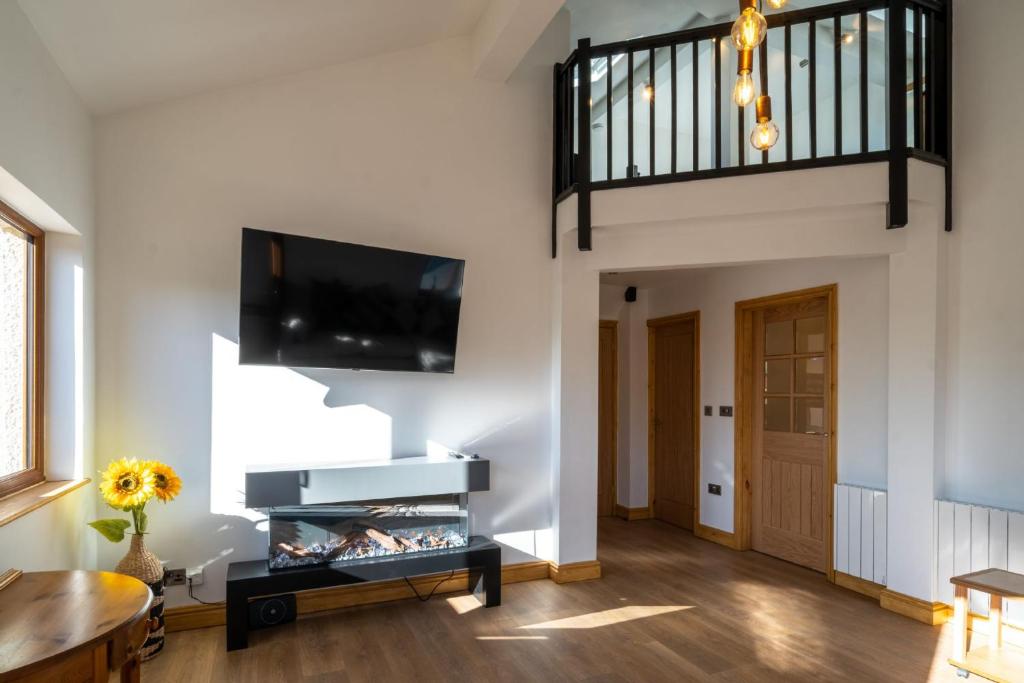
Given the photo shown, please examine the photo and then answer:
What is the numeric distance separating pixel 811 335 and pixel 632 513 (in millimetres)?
2470

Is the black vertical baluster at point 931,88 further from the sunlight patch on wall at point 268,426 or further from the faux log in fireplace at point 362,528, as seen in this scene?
the sunlight patch on wall at point 268,426

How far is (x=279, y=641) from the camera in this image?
3184mm

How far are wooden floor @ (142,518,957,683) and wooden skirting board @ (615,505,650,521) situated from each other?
179 cm

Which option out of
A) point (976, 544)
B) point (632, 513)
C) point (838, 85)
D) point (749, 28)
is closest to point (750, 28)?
point (749, 28)

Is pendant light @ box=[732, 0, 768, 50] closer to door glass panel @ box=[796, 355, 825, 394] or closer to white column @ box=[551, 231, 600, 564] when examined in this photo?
white column @ box=[551, 231, 600, 564]

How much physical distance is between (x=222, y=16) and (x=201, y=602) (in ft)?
9.56

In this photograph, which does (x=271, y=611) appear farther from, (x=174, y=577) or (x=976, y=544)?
(x=976, y=544)

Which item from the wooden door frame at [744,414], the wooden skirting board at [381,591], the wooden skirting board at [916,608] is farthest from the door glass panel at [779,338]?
the wooden skirting board at [381,591]

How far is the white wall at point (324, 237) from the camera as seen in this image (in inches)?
128

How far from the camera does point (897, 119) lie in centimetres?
343

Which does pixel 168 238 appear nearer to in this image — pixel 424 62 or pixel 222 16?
pixel 222 16

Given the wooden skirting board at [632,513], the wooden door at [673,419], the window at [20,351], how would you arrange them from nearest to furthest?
the window at [20,351]
the wooden door at [673,419]
the wooden skirting board at [632,513]

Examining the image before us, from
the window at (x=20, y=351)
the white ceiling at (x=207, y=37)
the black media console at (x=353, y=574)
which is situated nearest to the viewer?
the white ceiling at (x=207, y=37)

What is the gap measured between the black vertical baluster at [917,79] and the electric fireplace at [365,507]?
3.15 meters
